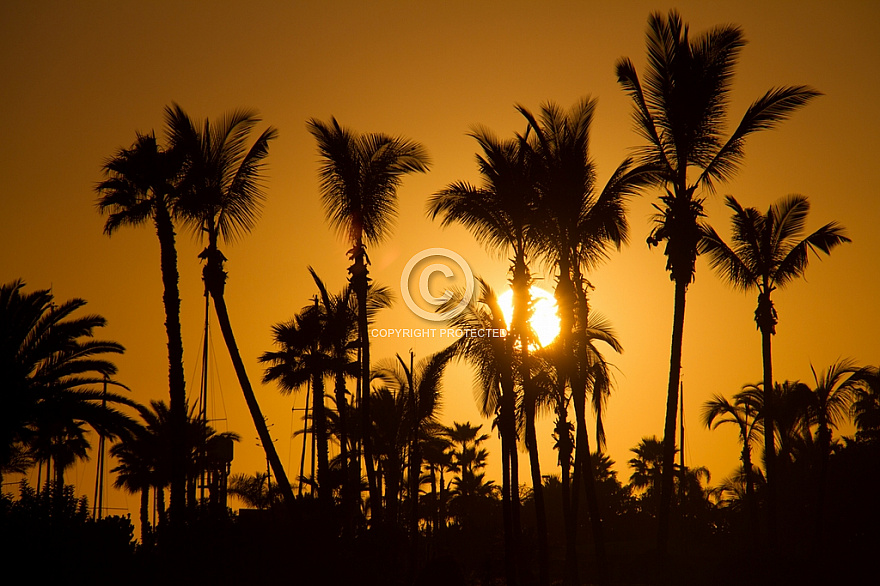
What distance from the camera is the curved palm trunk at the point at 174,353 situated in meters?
25.0

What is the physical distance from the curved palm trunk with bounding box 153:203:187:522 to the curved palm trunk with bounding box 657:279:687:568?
13176 millimetres

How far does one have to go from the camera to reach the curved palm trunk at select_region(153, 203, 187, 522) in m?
25.0

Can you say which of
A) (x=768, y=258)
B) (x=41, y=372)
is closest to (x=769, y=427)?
(x=768, y=258)

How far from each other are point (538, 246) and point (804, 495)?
98.9ft

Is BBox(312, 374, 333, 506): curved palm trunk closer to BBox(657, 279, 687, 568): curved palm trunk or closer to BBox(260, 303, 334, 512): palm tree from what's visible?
BBox(260, 303, 334, 512): palm tree

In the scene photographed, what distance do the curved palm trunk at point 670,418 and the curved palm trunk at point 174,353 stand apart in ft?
43.2

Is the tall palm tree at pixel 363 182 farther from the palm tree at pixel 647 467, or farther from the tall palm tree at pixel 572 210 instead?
the palm tree at pixel 647 467

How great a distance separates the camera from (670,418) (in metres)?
21.5

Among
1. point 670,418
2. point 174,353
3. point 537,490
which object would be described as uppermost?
point 174,353

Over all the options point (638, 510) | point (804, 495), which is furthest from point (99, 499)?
point (638, 510)

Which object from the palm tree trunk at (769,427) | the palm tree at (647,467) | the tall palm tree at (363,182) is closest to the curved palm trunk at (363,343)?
the tall palm tree at (363,182)

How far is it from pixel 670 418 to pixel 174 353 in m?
14.5

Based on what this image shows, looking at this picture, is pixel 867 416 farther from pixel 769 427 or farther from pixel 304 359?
pixel 304 359

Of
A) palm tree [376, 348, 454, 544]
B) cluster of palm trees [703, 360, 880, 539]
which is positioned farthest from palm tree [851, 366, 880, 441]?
palm tree [376, 348, 454, 544]
